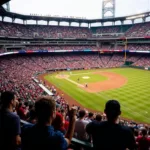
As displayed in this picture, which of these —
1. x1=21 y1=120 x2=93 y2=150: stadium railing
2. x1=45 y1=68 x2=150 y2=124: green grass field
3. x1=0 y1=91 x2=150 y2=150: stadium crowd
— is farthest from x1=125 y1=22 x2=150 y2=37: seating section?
x1=21 y1=120 x2=93 y2=150: stadium railing

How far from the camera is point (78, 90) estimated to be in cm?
3603

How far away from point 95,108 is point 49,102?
23.7 m

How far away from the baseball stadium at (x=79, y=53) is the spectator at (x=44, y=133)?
30990 mm

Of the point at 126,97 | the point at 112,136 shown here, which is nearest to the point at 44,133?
the point at 112,136

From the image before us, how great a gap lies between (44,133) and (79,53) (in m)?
73.9

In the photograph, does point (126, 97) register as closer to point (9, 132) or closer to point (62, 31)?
point (9, 132)

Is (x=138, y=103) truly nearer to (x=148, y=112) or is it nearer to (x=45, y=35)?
(x=148, y=112)

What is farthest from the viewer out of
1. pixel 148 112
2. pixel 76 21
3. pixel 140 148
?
pixel 76 21

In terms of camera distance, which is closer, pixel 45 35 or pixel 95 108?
pixel 95 108

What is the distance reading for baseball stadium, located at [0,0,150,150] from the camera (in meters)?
42.1

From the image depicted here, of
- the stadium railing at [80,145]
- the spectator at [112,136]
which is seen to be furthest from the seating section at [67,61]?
the spectator at [112,136]

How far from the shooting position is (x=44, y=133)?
9.75 ft

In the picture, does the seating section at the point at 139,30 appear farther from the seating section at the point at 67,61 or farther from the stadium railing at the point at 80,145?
the stadium railing at the point at 80,145

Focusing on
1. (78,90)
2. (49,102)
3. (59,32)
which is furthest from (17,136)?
(59,32)
